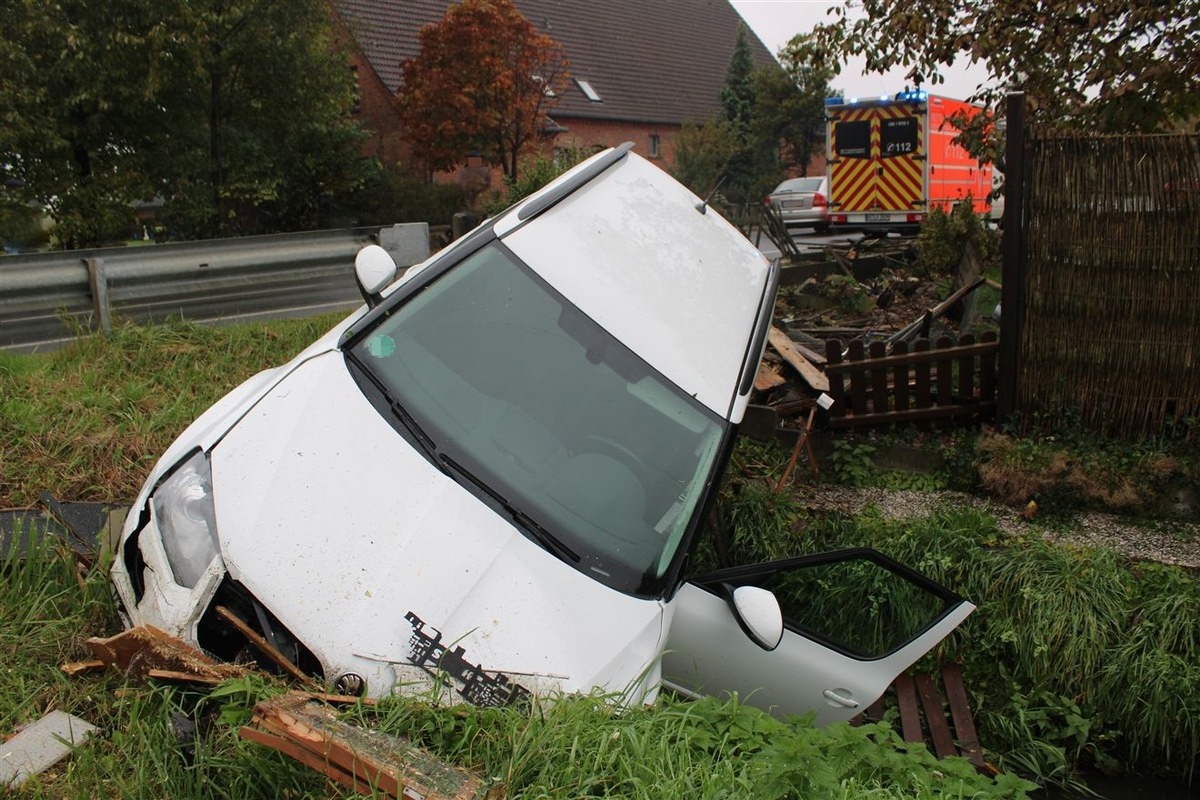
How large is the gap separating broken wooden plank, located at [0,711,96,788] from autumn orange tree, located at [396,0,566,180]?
17411 mm

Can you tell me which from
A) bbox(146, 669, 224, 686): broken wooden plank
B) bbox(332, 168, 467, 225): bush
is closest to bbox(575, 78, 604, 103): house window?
bbox(332, 168, 467, 225): bush

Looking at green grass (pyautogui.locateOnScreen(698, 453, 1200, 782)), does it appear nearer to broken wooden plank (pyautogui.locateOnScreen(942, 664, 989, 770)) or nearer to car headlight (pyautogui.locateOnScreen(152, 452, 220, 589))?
broken wooden plank (pyautogui.locateOnScreen(942, 664, 989, 770))

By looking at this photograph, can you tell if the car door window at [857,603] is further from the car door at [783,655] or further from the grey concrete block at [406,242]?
the grey concrete block at [406,242]

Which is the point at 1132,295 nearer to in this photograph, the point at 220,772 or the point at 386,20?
the point at 220,772

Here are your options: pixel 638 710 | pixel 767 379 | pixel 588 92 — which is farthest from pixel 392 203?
pixel 638 710

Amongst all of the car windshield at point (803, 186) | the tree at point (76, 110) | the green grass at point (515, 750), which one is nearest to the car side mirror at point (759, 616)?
the green grass at point (515, 750)

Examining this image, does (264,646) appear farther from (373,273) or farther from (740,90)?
(740,90)

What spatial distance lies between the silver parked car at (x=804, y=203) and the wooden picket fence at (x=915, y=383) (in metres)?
17.3

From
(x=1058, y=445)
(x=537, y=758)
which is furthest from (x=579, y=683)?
(x=1058, y=445)

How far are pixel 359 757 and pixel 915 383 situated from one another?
17.1 feet

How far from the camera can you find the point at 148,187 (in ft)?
45.0

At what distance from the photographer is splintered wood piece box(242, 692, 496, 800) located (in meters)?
2.49

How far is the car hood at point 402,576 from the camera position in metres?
3.00

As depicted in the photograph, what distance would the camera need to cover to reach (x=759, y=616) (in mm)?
3400
